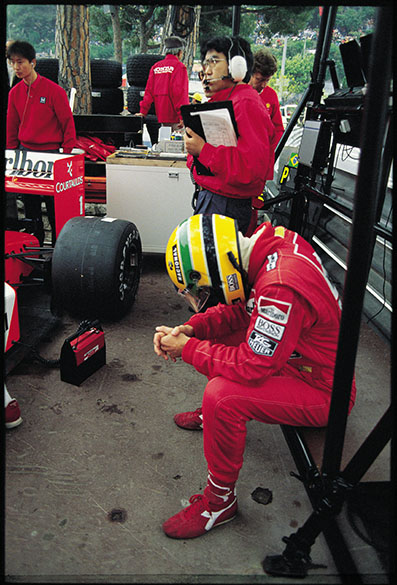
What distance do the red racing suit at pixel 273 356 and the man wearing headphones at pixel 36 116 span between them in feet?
9.45

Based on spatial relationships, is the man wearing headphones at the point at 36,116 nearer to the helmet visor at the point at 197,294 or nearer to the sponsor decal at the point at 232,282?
the helmet visor at the point at 197,294

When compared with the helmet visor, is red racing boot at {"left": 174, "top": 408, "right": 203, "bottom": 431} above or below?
below

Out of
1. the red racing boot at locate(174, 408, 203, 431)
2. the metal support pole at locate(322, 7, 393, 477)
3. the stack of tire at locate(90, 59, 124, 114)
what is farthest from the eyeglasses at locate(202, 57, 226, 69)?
the stack of tire at locate(90, 59, 124, 114)

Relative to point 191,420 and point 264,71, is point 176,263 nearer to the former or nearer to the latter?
point 191,420

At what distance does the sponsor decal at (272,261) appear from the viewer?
5.45 ft

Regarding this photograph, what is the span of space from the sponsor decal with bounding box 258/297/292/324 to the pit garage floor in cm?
62

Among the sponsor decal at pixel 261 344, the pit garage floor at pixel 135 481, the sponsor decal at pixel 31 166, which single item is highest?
the sponsor decal at pixel 31 166

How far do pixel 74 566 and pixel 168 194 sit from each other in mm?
3570

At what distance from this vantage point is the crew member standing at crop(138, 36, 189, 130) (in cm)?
652

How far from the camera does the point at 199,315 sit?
2143mm

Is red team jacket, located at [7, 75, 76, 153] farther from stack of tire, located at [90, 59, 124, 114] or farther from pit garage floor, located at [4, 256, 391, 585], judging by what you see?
stack of tire, located at [90, 59, 124, 114]

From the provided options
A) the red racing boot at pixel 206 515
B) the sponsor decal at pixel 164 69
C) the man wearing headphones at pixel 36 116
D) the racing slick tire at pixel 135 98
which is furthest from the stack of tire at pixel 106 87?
the red racing boot at pixel 206 515

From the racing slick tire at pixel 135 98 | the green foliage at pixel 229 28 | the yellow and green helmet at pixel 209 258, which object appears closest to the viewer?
the green foliage at pixel 229 28

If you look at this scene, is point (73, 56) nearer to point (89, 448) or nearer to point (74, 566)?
point (89, 448)
